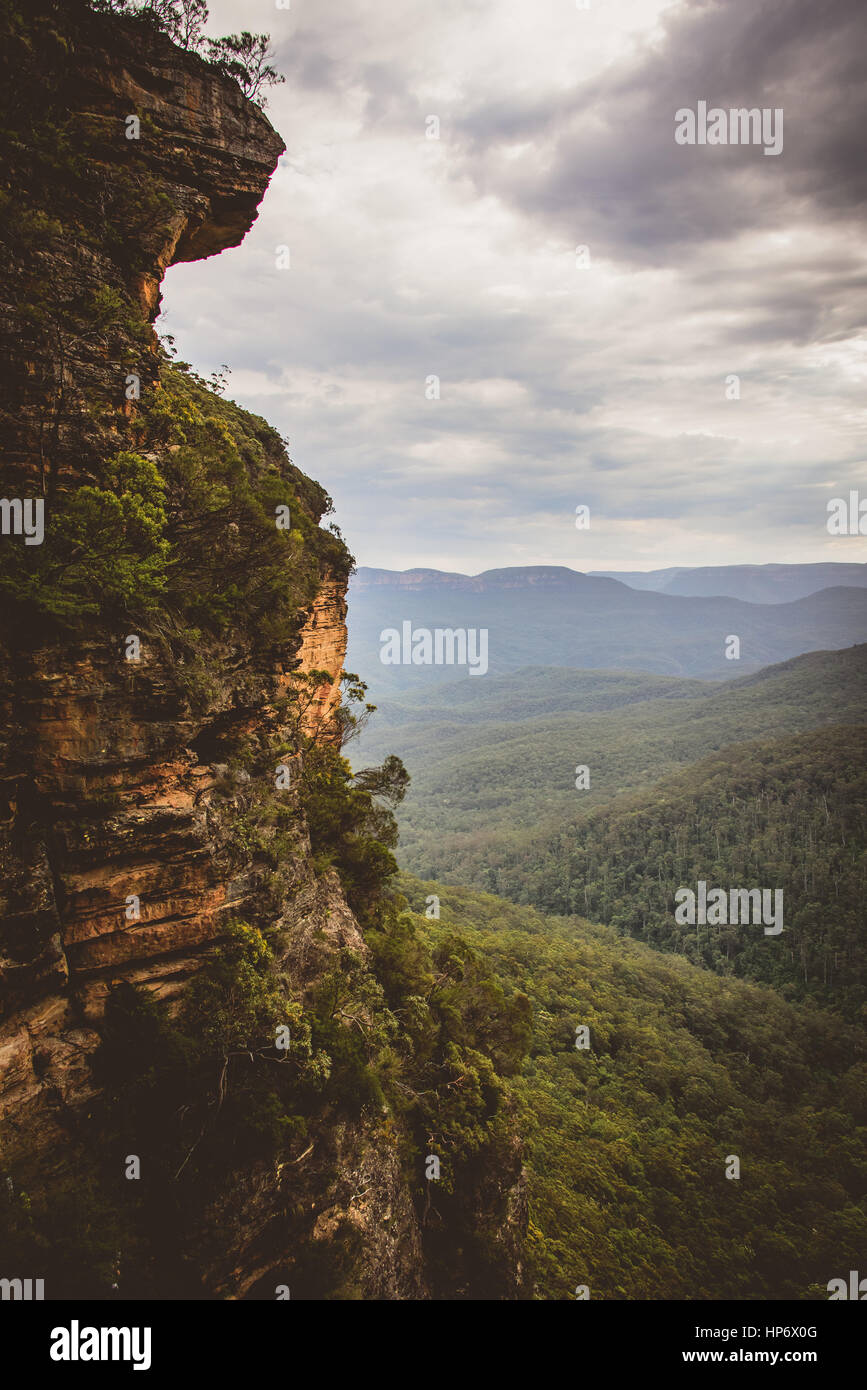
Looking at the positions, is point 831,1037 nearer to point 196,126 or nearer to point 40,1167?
point 40,1167

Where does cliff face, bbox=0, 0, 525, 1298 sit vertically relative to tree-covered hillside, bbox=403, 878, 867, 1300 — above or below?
above

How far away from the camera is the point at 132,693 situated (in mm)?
10445

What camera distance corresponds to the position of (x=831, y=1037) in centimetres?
5750

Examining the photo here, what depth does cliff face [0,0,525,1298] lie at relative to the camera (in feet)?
31.0

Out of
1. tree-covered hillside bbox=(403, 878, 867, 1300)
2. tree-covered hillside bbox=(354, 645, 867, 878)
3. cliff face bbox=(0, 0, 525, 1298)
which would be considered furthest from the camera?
tree-covered hillside bbox=(354, 645, 867, 878)

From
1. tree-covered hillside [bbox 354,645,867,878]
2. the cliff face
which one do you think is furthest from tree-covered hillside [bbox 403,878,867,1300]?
tree-covered hillside [bbox 354,645,867,878]

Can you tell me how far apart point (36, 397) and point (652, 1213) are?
40.3 metres

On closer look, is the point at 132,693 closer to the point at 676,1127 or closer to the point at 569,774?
the point at 676,1127

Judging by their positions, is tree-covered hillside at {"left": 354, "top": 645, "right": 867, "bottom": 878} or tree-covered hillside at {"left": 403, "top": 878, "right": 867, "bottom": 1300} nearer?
tree-covered hillside at {"left": 403, "top": 878, "right": 867, "bottom": 1300}

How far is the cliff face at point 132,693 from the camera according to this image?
31.0 feet

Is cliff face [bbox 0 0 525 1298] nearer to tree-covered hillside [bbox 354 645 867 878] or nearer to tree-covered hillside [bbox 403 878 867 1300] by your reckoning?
tree-covered hillside [bbox 403 878 867 1300]

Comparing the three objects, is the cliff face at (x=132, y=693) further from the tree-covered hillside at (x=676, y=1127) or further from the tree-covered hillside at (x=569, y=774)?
the tree-covered hillside at (x=569, y=774)

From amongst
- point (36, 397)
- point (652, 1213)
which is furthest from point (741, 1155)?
point (36, 397)

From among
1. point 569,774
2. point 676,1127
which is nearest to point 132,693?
point 676,1127
